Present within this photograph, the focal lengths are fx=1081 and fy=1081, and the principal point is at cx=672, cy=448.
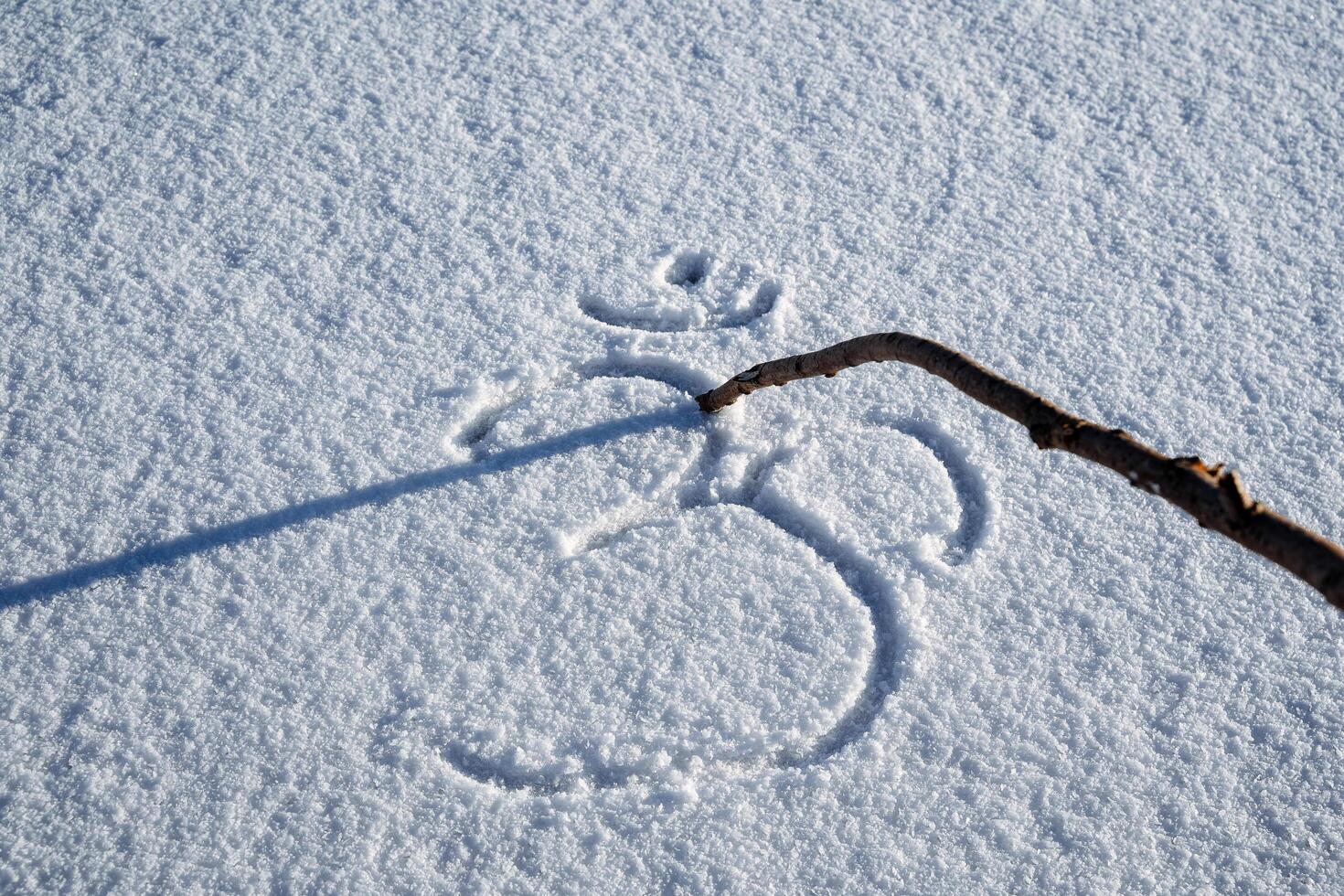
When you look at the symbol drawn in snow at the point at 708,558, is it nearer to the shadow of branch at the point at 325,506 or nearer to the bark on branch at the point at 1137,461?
the shadow of branch at the point at 325,506

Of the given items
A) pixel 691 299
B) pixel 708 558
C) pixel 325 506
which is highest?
pixel 691 299

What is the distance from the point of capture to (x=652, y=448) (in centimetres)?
133

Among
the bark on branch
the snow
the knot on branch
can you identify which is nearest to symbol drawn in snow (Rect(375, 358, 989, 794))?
the snow

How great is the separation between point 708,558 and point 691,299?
15.9 inches

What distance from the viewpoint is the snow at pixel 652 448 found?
1.07 metres

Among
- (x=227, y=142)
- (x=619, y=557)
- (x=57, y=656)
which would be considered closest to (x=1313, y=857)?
(x=619, y=557)

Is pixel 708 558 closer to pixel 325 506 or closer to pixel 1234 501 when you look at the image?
pixel 325 506

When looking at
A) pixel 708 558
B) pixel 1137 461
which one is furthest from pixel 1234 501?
pixel 708 558

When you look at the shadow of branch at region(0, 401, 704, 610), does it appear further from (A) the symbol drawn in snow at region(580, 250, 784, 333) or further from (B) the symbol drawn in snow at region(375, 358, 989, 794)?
(A) the symbol drawn in snow at region(580, 250, 784, 333)

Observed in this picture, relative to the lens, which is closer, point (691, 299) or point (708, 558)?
point (708, 558)

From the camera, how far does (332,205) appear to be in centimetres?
157

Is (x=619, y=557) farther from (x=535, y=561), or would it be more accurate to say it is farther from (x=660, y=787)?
(x=660, y=787)

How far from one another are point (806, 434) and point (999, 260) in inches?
16.9

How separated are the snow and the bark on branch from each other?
238mm
